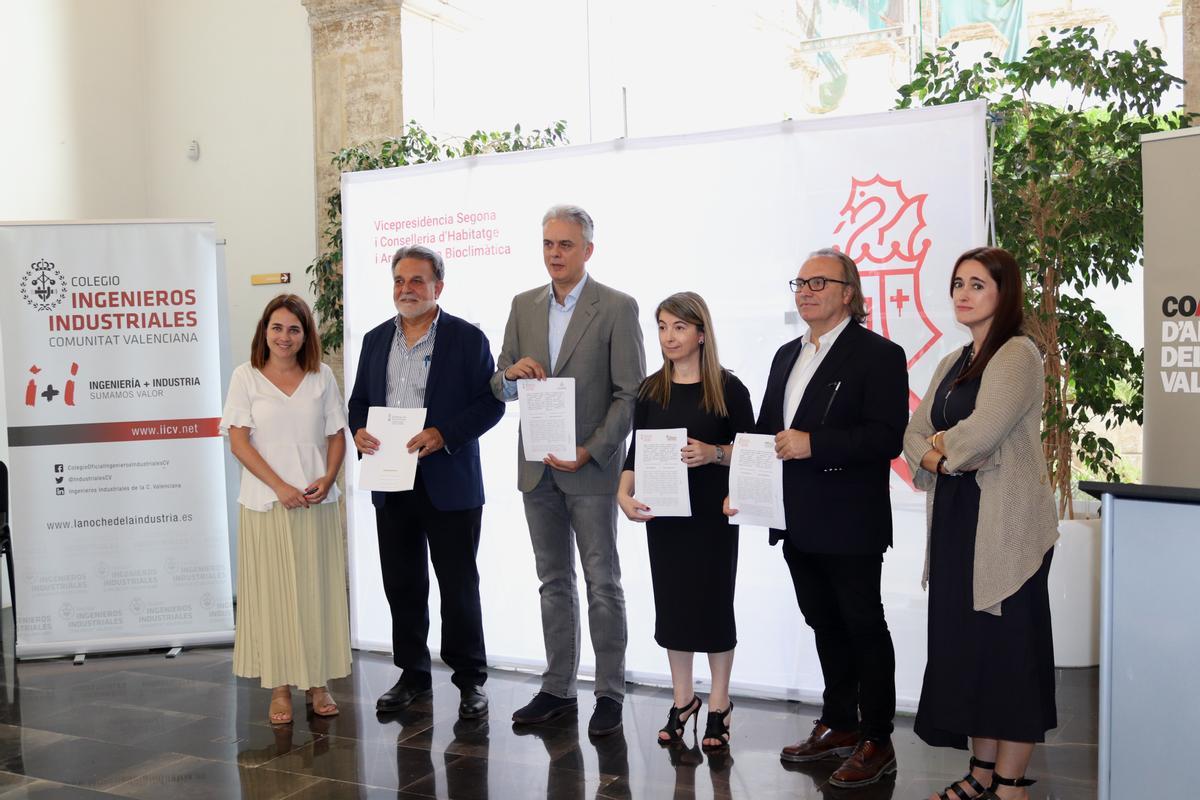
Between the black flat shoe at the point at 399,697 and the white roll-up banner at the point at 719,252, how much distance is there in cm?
53

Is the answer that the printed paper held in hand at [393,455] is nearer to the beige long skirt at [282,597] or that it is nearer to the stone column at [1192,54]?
the beige long skirt at [282,597]

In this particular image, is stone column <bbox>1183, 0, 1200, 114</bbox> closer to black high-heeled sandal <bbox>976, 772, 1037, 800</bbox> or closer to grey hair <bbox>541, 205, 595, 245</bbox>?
grey hair <bbox>541, 205, 595, 245</bbox>

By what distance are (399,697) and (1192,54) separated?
4.25 metres

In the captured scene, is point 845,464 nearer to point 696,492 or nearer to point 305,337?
point 696,492

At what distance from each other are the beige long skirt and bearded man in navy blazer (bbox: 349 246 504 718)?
0.27 meters

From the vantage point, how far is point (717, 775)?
3527 mm

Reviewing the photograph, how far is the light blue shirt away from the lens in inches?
157

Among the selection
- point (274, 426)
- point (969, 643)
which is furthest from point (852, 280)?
point (274, 426)

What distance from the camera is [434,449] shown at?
402 centimetres

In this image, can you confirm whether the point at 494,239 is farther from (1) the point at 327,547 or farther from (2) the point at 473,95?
(2) the point at 473,95

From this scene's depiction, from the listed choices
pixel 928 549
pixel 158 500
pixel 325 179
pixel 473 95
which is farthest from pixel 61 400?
pixel 928 549

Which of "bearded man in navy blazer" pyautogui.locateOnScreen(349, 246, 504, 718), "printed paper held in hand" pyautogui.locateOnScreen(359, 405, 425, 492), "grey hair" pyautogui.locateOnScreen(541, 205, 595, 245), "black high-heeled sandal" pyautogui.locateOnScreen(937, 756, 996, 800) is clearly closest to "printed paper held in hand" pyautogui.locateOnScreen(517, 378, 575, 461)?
"bearded man in navy blazer" pyautogui.locateOnScreen(349, 246, 504, 718)

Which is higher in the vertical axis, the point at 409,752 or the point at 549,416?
the point at 549,416

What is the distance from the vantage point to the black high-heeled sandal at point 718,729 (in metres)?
3.73
